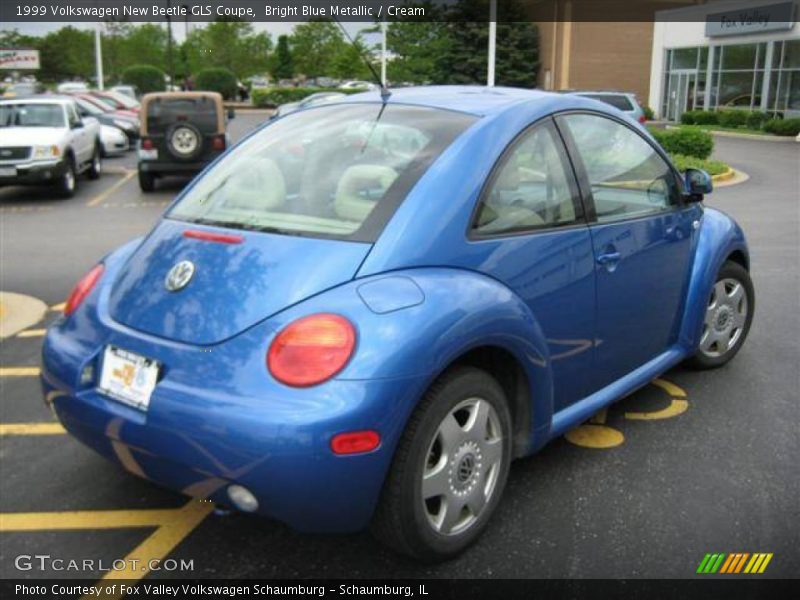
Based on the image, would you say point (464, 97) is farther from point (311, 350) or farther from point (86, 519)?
point (86, 519)

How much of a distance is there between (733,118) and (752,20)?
441cm

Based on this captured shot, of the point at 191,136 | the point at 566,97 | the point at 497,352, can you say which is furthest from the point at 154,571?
Answer: the point at 191,136

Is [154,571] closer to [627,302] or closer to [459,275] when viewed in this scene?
[459,275]

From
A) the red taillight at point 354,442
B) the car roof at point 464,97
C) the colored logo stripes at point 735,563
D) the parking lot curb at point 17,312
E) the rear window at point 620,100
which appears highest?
the rear window at point 620,100

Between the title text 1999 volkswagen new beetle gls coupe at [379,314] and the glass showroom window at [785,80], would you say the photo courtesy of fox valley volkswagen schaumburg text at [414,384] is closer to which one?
the title text 1999 volkswagen new beetle gls coupe at [379,314]

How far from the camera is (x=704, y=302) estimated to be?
4.16 meters

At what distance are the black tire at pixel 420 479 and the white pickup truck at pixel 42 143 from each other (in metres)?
12.4

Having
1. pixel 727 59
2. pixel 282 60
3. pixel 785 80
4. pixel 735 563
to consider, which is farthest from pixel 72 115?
pixel 282 60

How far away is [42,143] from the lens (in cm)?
1317

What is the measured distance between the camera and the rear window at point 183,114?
46.4ft

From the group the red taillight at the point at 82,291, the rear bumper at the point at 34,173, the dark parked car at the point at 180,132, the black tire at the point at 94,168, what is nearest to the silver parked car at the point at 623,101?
the dark parked car at the point at 180,132

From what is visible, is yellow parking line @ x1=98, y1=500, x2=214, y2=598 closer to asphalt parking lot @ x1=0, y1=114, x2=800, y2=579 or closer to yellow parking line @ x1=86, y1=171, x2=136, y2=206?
asphalt parking lot @ x1=0, y1=114, x2=800, y2=579

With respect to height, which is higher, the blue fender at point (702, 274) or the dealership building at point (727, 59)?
the dealership building at point (727, 59)

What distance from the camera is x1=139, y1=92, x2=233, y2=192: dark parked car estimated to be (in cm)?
1395
